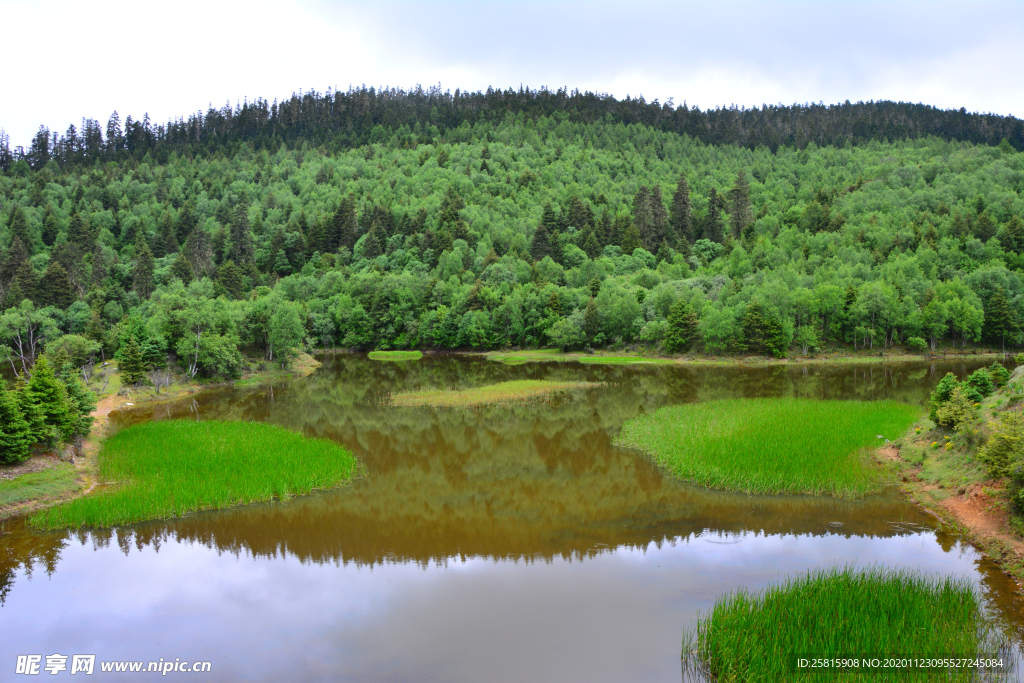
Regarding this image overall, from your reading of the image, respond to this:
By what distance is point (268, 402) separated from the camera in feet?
172

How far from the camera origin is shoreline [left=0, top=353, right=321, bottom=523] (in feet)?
80.3

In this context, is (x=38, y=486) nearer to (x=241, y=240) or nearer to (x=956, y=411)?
(x=956, y=411)

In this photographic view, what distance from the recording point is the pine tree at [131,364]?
5312cm

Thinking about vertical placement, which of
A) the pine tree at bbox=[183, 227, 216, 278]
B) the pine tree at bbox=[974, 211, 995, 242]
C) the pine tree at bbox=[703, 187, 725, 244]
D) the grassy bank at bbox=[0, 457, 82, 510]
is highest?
the pine tree at bbox=[703, 187, 725, 244]

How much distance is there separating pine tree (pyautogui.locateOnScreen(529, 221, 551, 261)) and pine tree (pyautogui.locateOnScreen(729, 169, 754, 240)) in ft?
147

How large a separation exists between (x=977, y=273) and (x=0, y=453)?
110720mm

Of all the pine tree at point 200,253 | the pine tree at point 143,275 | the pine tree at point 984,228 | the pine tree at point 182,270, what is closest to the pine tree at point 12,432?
the pine tree at point 143,275

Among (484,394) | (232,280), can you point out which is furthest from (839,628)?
(232,280)

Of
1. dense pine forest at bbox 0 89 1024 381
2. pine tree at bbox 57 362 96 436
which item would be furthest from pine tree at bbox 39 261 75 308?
pine tree at bbox 57 362 96 436

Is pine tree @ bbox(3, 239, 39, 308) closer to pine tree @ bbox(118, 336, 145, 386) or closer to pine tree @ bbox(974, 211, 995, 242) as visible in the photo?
pine tree @ bbox(118, 336, 145, 386)

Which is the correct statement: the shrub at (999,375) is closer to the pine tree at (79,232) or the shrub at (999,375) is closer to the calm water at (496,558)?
the calm water at (496,558)

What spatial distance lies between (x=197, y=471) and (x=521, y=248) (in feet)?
371

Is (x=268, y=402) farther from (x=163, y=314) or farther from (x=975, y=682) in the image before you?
(x=975, y=682)

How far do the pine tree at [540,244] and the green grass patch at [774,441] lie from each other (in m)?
93.4
